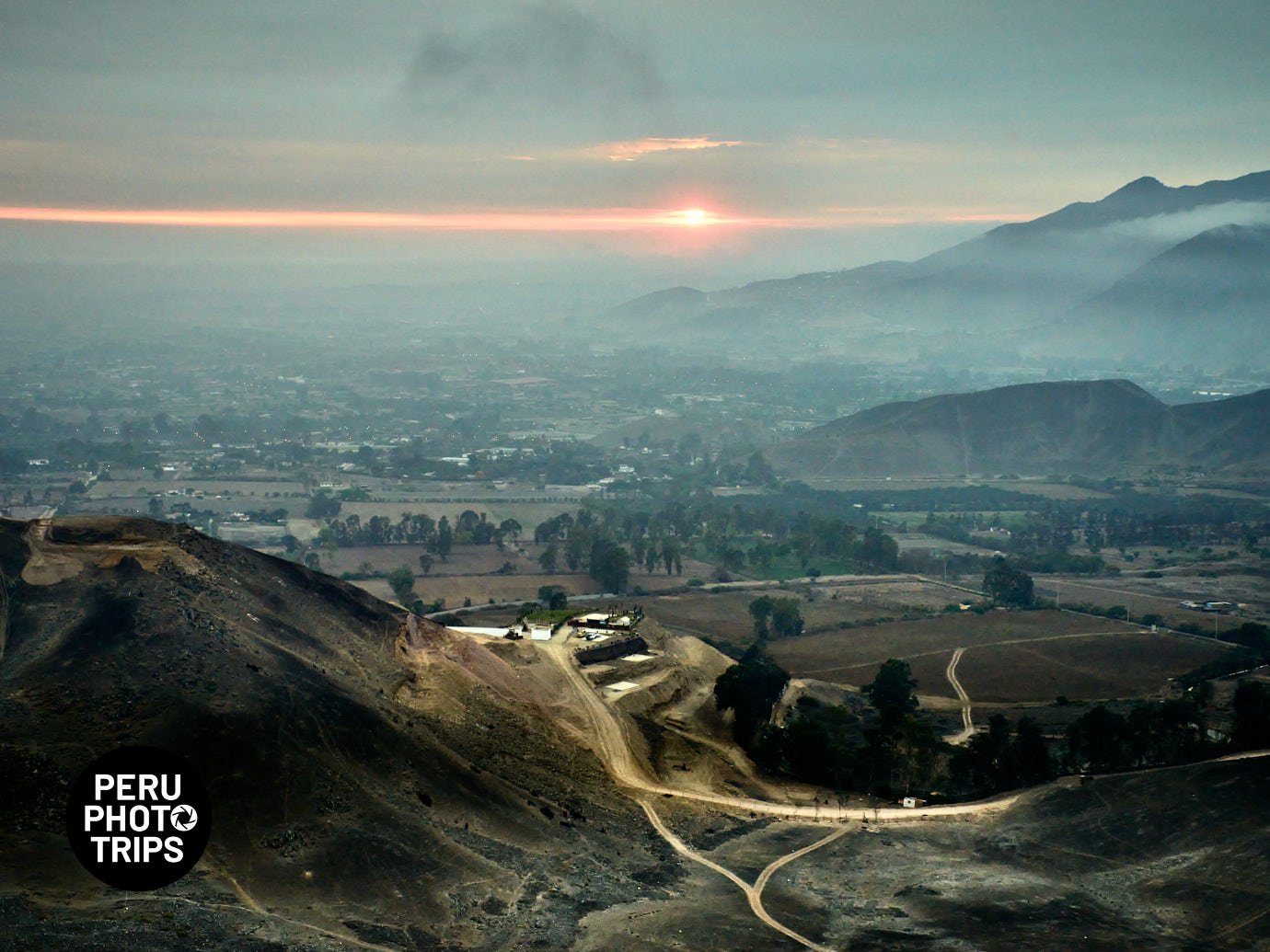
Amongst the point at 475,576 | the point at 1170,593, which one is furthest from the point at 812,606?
the point at 1170,593

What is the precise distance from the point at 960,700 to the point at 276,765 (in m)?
44.9

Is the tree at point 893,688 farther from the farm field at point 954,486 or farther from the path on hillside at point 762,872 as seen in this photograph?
the farm field at point 954,486

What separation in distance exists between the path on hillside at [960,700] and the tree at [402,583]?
1534 inches

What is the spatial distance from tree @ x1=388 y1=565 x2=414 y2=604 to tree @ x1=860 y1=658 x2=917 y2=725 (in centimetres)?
3746

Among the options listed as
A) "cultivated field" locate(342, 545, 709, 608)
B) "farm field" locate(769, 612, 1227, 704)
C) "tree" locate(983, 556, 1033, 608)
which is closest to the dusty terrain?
"farm field" locate(769, 612, 1227, 704)

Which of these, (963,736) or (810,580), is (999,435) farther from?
(963,736)

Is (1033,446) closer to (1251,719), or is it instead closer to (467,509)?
(467,509)

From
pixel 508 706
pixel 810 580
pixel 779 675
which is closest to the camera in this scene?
pixel 508 706

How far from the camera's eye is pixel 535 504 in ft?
479

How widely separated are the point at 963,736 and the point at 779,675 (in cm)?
938

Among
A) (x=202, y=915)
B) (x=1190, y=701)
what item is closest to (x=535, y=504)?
(x=1190, y=701)

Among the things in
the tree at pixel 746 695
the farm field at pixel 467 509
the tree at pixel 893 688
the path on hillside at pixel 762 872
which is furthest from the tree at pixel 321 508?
the path on hillside at pixel 762 872

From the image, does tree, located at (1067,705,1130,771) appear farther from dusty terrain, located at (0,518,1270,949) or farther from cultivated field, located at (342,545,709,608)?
cultivated field, located at (342,545,709,608)

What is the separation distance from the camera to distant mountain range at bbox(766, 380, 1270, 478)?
183m
